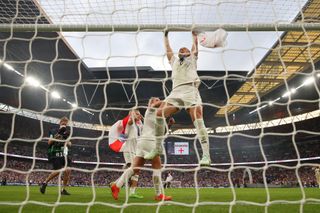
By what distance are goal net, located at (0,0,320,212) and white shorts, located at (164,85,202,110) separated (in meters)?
0.22

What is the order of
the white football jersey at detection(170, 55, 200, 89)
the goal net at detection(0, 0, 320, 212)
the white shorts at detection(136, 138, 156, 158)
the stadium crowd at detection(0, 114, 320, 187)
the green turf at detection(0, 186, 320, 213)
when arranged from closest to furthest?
the green turf at detection(0, 186, 320, 213)
the goal net at detection(0, 0, 320, 212)
the white football jersey at detection(170, 55, 200, 89)
the white shorts at detection(136, 138, 156, 158)
the stadium crowd at detection(0, 114, 320, 187)

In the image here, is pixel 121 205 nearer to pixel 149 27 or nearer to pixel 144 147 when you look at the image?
pixel 144 147

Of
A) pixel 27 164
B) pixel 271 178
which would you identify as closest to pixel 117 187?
pixel 27 164

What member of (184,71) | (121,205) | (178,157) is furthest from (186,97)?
(178,157)

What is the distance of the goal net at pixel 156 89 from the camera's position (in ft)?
11.1

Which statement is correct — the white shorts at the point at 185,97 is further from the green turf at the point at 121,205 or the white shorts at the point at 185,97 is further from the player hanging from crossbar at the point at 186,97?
the green turf at the point at 121,205

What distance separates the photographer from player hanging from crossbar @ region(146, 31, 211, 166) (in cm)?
395

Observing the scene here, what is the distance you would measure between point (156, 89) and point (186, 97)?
20.1m

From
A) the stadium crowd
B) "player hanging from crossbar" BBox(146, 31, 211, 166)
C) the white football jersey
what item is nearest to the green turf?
"player hanging from crossbar" BBox(146, 31, 211, 166)

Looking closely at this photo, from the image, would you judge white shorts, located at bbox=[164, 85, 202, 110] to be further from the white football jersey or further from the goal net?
the goal net

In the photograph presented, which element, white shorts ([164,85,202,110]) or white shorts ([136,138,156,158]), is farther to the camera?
white shorts ([136,138,156,158])

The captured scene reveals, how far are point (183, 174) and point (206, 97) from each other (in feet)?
46.8

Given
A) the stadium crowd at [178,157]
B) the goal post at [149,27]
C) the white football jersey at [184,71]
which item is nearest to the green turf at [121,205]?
the white football jersey at [184,71]

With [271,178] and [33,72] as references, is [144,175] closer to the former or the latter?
[271,178]
